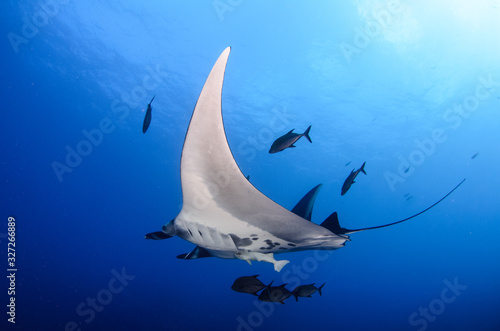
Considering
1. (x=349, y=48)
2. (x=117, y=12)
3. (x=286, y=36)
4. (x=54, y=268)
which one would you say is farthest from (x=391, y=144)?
(x=54, y=268)

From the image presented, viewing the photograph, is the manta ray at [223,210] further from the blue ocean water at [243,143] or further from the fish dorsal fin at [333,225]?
the blue ocean water at [243,143]

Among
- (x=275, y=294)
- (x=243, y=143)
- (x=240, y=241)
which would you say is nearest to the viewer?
(x=240, y=241)

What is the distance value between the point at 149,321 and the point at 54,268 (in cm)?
804

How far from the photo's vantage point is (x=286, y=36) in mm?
11414

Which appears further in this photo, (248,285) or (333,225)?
(248,285)

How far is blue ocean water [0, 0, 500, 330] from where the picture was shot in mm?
11094

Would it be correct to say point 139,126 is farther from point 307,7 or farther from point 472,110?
point 472,110

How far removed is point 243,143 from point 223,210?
15577mm

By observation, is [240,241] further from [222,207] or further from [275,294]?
[275,294]

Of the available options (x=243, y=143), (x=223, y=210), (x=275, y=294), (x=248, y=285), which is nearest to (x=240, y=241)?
(x=223, y=210)

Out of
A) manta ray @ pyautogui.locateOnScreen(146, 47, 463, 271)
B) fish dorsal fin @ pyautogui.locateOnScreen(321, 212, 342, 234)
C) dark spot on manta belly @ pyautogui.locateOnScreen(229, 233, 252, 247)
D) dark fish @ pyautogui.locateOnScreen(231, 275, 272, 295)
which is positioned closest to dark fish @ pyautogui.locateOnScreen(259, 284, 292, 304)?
dark fish @ pyautogui.locateOnScreen(231, 275, 272, 295)

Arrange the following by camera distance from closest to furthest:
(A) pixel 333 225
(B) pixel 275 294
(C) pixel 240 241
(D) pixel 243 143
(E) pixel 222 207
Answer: (E) pixel 222 207
(A) pixel 333 225
(C) pixel 240 241
(B) pixel 275 294
(D) pixel 243 143

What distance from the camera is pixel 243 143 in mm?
18391

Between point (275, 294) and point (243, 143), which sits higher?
point (243, 143)
